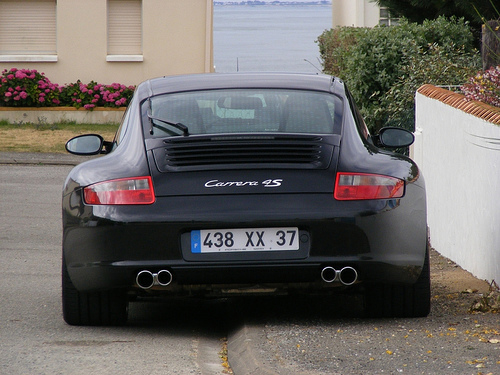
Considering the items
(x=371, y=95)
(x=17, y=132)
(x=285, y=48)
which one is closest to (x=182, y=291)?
(x=371, y=95)

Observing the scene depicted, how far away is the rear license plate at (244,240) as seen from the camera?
5234 millimetres

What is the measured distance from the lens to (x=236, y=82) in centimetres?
Result: 629

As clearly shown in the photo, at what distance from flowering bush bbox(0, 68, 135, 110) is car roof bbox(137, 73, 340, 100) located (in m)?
17.9

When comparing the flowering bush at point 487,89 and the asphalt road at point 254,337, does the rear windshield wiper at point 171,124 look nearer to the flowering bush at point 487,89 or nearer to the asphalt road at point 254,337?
the asphalt road at point 254,337

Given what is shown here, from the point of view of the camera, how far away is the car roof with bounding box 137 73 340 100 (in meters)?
6.21

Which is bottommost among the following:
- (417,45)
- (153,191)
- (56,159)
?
(56,159)

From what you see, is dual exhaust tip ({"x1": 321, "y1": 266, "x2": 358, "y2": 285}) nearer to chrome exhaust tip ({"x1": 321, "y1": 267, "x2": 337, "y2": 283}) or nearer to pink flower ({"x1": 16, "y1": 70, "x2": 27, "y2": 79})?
chrome exhaust tip ({"x1": 321, "y1": 267, "x2": 337, "y2": 283})

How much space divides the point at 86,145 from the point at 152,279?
5.55 feet

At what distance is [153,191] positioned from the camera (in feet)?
17.3

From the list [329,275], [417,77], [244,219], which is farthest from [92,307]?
[417,77]

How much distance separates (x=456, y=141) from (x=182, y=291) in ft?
11.2

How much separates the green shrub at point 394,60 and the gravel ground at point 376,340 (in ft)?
25.6

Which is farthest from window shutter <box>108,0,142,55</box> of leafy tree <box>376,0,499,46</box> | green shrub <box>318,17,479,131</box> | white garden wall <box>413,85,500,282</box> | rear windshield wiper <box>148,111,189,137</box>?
rear windshield wiper <box>148,111,189,137</box>

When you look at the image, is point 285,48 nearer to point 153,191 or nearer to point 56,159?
point 56,159
